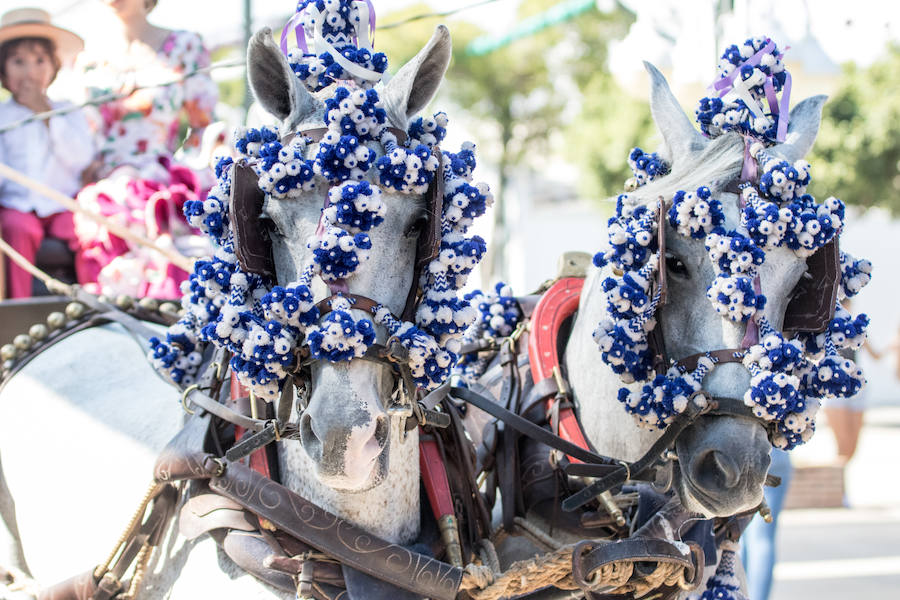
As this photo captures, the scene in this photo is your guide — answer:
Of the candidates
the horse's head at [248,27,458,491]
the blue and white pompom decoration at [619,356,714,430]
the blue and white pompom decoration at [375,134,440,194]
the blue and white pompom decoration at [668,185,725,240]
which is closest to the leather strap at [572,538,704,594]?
the blue and white pompom decoration at [619,356,714,430]

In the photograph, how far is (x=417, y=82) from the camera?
7.74 ft

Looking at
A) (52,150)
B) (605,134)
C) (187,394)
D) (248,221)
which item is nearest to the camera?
(248,221)

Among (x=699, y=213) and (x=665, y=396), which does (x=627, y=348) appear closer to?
(x=665, y=396)

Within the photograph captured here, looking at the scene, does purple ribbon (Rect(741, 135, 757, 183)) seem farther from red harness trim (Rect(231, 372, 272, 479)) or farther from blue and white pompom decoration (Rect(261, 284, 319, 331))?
red harness trim (Rect(231, 372, 272, 479))

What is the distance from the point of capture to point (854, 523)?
8953 millimetres

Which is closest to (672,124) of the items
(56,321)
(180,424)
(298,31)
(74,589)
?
(298,31)

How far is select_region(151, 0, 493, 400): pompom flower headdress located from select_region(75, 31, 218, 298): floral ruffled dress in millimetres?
1915

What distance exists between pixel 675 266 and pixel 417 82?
0.82 metres

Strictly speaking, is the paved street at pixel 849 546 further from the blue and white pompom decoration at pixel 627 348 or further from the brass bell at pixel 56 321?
the brass bell at pixel 56 321

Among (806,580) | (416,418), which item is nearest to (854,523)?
(806,580)

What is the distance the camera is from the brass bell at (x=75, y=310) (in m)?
3.38

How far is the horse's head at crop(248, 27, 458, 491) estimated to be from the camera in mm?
1925

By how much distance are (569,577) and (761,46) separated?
1606mm

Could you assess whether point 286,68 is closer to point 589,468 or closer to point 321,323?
point 321,323
